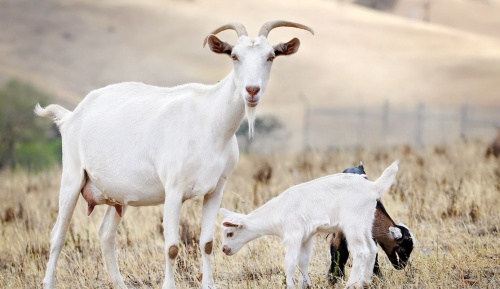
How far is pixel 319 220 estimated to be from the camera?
7309mm

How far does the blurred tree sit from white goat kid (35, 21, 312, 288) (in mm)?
34274

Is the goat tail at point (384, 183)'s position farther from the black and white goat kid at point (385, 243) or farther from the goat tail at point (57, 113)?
the goat tail at point (57, 113)

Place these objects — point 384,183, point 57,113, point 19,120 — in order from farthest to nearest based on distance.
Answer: point 19,120
point 57,113
point 384,183

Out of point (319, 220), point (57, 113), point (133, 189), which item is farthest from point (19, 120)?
point (319, 220)

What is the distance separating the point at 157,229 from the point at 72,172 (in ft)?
9.12

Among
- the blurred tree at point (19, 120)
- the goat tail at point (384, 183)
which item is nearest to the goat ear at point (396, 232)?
the goat tail at point (384, 183)

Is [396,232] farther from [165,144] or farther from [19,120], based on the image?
[19,120]

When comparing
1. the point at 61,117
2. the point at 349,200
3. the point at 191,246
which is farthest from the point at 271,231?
the point at 61,117

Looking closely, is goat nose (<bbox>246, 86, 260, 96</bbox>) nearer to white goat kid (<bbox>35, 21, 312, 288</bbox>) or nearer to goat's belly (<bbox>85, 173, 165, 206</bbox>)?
white goat kid (<bbox>35, 21, 312, 288</bbox>)

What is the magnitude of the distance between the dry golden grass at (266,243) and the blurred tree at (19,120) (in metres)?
28.5

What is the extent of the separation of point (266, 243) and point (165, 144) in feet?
8.19

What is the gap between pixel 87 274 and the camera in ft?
30.0

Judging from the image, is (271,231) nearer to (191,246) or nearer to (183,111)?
(183,111)

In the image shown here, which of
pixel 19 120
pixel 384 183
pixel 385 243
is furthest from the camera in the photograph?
pixel 19 120
